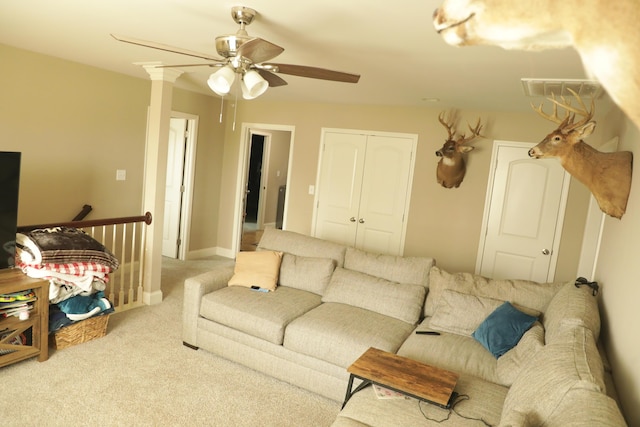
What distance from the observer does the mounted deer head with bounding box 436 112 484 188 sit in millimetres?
4512

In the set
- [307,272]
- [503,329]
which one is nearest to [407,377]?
[503,329]

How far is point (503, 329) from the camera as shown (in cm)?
254

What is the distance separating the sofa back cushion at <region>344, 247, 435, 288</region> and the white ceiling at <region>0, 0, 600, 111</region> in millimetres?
1463

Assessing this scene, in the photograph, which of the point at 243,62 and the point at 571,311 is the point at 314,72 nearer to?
the point at 243,62

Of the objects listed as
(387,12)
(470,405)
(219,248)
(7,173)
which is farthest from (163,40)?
(219,248)

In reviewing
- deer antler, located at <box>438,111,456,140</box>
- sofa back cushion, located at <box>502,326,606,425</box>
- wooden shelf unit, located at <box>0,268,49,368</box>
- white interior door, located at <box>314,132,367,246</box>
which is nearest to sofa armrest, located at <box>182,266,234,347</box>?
wooden shelf unit, located at <box>0,268,49,368</box>

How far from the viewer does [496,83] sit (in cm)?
326

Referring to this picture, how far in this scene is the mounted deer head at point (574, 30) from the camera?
1.78ft

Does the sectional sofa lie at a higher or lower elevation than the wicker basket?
higher

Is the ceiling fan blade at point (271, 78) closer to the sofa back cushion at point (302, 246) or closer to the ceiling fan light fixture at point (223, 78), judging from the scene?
the ceiling fan light fixture at point (223, 78)

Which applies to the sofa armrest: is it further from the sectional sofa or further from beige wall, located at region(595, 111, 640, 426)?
beige wall, located at region(595, 111, 640, 426)

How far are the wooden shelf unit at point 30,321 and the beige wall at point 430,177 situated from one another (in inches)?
134

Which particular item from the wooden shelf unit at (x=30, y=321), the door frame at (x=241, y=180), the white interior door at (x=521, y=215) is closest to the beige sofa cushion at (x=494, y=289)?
the white interior door at (x=521, y=215)

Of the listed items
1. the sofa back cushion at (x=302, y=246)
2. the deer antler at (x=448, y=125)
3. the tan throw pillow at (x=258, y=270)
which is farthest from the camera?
the deer antler at (x=448, y=125)
